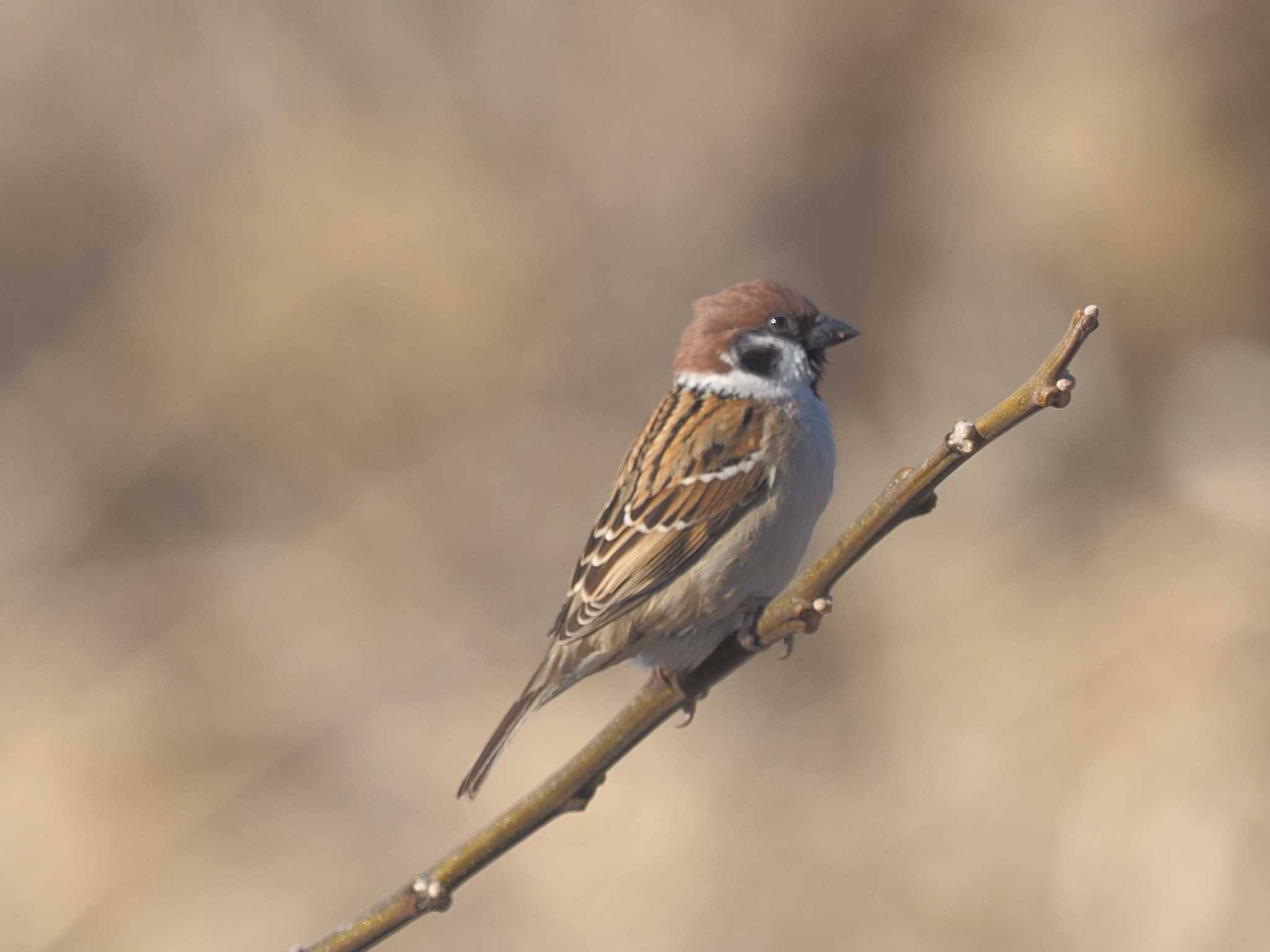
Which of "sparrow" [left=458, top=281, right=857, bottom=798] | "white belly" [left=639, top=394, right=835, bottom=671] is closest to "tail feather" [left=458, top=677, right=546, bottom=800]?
"sparrow" [left=458, top=281, right=857, bottom=798]

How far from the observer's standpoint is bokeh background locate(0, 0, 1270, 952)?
16.1 ft

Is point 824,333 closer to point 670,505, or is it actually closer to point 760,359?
point 760,359

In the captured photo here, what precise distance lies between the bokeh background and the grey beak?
273 cm

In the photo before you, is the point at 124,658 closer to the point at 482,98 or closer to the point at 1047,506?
the point at 482,98

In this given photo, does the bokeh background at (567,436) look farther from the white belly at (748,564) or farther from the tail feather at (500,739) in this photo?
the tail feather at (500,739)

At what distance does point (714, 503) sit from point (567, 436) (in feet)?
10.3

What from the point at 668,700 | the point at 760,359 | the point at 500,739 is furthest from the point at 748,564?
the point at 668,700

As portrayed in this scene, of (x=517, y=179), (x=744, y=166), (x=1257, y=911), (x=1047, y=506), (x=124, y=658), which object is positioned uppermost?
(x=517, y=179)

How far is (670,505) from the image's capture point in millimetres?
2432

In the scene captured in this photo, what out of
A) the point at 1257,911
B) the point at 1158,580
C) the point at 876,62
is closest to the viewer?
the point at 1257,911

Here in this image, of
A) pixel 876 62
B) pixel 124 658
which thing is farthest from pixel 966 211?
pixel 124 658

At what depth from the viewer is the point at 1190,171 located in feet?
16.2

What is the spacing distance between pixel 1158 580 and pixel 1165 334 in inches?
33.1

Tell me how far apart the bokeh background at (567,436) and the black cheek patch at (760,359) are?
2675 mm
